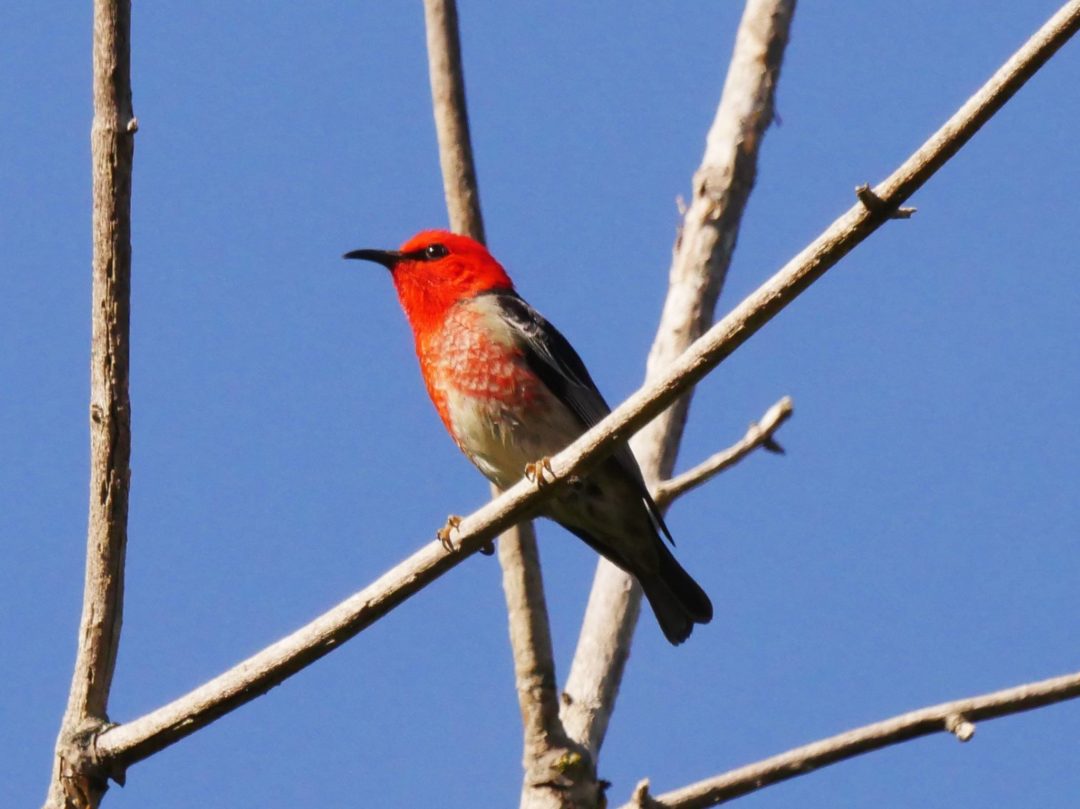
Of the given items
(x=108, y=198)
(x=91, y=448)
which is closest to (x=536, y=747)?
(x=91, y=448)

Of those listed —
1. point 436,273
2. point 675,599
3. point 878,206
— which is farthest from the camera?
point 436,273

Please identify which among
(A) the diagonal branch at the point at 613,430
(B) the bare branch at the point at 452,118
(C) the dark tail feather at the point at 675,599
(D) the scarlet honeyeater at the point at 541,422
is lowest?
(A) the diagonal branch at the point at 613,430

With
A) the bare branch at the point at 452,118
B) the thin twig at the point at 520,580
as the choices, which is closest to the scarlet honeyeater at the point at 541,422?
the thin twig at the point at 520,580

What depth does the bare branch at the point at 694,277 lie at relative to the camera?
6008mm

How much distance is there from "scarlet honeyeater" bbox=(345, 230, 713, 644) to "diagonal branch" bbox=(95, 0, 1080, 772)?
91.9 inches

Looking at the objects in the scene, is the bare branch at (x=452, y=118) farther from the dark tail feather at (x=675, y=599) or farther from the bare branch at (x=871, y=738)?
the bare branch at (x=871, y=738)

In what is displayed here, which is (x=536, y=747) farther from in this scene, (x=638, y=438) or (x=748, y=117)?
(x=748, y=117)

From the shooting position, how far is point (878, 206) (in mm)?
3645

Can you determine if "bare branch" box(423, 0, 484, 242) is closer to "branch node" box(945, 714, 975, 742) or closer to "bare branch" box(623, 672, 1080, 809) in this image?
"bare branch" box(623, 672, 1080, 809)

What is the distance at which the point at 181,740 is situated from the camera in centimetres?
402

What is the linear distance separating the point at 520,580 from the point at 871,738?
5.40 feet

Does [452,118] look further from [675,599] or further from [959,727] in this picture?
[959,727]

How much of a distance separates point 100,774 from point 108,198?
1525 millimetres

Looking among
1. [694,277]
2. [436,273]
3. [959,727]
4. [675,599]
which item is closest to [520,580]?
[675,599]
